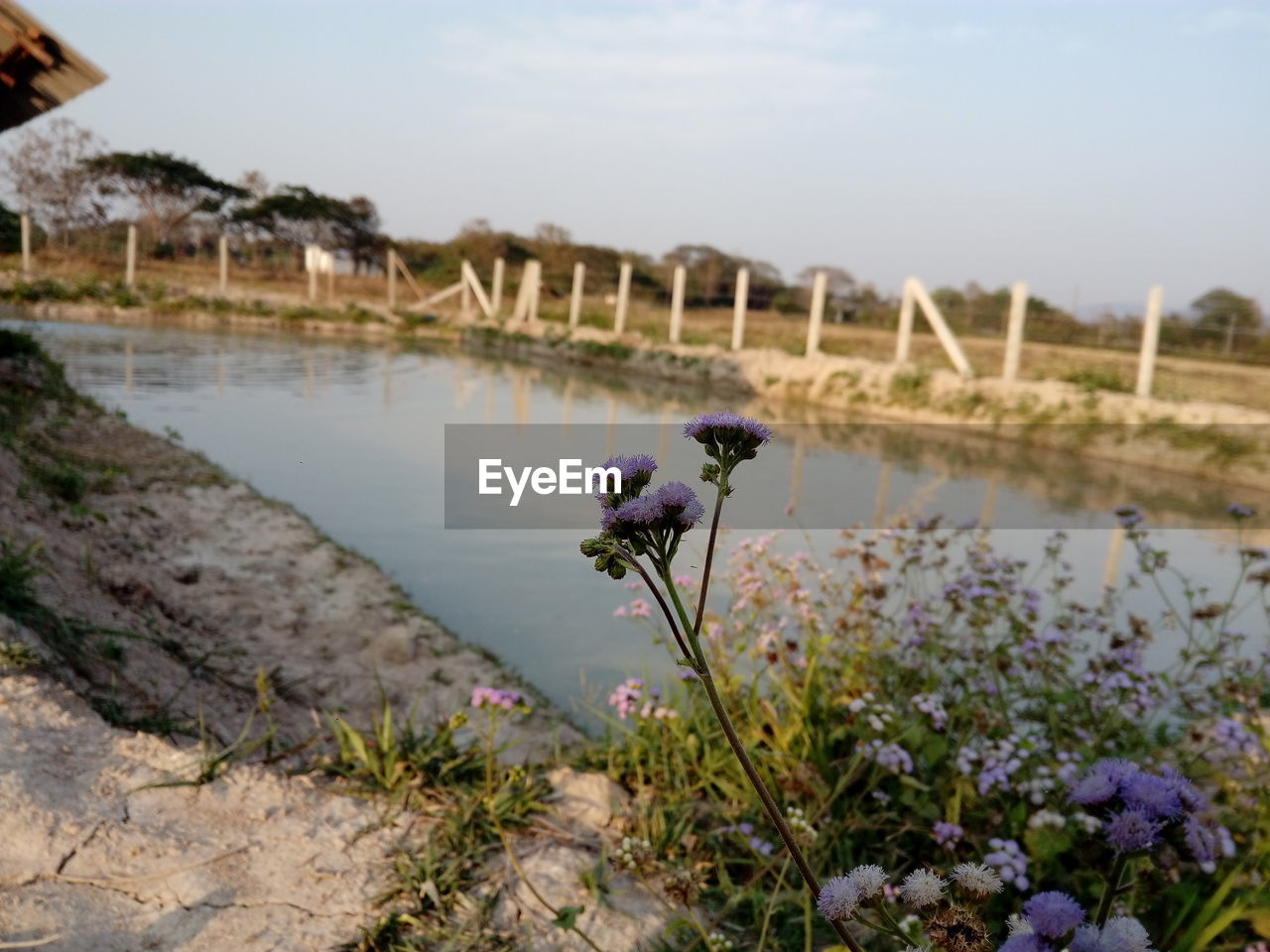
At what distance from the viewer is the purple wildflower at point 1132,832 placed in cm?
89

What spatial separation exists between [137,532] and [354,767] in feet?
10.6

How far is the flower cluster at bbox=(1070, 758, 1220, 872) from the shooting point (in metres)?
0.90

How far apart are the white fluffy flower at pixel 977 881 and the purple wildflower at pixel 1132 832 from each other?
0.16 metres

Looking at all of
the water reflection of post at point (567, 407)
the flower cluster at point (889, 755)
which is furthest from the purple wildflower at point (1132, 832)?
the water reflection of post at point (567, 407)

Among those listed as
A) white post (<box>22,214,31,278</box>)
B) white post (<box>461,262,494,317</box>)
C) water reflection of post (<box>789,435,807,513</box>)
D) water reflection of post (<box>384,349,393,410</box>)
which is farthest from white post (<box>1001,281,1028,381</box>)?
white post (<box>22,214,31,278</box>)

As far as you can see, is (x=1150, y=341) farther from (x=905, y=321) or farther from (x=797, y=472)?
(x=797, y=472)

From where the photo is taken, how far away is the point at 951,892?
890 mm

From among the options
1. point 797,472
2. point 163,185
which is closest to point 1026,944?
point 797,472

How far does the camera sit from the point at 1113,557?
615 centimetres

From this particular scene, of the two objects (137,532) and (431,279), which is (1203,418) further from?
(431,279)

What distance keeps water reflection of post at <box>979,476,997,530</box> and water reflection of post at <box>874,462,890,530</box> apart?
72cm

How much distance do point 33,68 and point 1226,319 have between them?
1786 centimetres

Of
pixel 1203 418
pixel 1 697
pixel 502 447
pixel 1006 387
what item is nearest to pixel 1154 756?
pixel 1 697

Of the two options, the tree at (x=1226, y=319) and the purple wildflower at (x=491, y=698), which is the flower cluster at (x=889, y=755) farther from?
the tree at (x=1226, y=319)
